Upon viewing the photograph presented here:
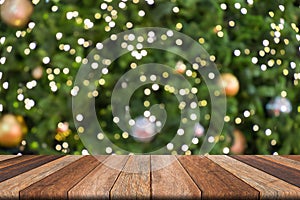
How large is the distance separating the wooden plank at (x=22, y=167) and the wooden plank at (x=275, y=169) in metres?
0.54

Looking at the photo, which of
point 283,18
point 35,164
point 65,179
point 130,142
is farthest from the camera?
point 283,18

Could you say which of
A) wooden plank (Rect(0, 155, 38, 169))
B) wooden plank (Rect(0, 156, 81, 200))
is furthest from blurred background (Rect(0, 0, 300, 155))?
wooden plank (Rect(0, 156, 81, 200))

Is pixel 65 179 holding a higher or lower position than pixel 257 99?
lower

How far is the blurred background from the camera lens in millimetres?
1522

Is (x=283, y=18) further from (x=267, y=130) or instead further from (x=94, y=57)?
(x=94, y=57)

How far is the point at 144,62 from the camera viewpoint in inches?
60.1

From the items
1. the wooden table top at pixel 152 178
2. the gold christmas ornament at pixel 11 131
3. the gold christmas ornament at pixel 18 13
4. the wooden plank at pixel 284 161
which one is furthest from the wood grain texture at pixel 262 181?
the gold christmas ornament at pixel 18 13

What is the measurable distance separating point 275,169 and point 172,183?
0.31 meters

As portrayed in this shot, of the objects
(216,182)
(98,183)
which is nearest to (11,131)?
(98,183)

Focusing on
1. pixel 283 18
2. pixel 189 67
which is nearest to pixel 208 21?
pixel 189 67

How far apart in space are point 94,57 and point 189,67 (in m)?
0.32

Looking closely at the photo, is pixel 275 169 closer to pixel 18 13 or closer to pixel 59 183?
pixel 59 183

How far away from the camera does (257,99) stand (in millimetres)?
1562

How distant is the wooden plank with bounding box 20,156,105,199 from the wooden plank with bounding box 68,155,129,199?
0.01m
